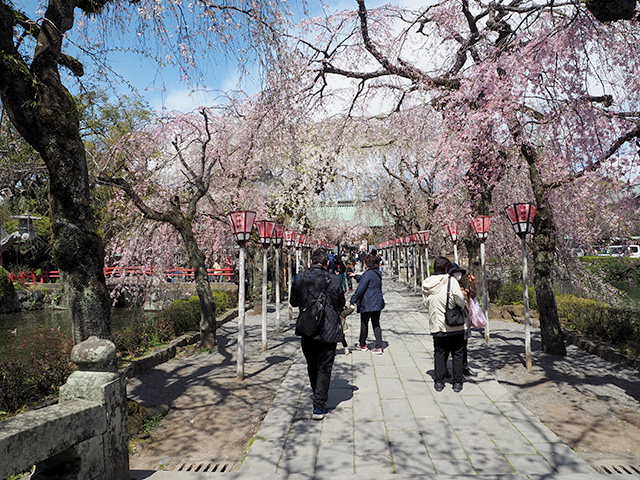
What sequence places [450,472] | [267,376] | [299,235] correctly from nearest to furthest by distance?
[450,472], [267,376], [299,235]

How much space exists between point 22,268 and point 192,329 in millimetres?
23951

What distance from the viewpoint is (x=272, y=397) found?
20.4 ft

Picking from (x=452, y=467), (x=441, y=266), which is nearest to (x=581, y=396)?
(x=441, y=266)

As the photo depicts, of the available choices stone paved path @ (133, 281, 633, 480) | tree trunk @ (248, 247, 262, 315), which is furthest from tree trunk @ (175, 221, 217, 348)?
tree trunk @ (248, 247, 262, 315)

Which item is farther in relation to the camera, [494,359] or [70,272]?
[494,359]

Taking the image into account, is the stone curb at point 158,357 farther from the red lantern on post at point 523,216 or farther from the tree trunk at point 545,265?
the tree trunk at point 545,265

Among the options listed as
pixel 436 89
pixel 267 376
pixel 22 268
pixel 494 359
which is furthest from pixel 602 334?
pixel 22 268

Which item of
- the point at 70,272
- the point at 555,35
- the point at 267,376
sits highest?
the point at 555,35

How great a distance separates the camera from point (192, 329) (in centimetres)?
1145

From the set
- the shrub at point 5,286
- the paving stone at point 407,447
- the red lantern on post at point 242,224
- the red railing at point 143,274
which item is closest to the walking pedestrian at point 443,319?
the paving stone at point 407,447

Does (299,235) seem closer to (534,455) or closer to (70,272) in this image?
(70,272)

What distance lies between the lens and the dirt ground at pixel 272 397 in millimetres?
4348

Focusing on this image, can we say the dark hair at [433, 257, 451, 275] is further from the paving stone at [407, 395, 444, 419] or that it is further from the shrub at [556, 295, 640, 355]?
the shrub at [556, 295, 640, 355]

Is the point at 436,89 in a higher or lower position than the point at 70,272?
higher
